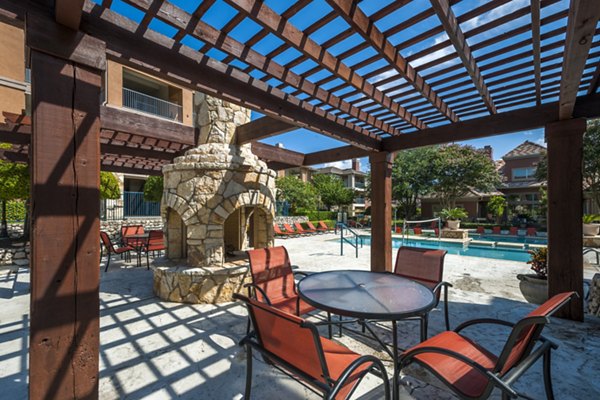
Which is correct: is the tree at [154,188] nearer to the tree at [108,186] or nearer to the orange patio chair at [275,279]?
the tree at [108,186]

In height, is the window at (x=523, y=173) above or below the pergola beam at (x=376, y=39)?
above

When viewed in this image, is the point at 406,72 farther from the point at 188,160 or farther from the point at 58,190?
the point at 188,160

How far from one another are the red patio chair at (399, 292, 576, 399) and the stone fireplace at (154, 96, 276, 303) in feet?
11.3

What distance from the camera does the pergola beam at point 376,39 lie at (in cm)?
196

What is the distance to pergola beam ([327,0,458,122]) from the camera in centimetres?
196

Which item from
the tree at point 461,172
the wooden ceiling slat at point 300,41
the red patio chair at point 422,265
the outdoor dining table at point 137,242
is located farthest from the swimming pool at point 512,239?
the outdoor dining table at point 137,242

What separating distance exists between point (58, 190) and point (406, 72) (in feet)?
10.7

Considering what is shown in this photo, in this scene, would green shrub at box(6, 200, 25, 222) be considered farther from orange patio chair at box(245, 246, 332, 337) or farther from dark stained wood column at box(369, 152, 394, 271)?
dark stained wood column at box(369, 152, 394, 271)

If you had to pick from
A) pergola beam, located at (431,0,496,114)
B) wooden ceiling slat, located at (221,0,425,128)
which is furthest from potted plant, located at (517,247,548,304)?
wooden ceiling slat, located at (221,0,425,128)

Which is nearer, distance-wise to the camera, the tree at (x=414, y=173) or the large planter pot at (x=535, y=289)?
the large planter pot at (x=535, y=289)

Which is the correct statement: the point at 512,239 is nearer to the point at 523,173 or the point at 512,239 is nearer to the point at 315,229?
the point at 315,229

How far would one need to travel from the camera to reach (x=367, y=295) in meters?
2.59

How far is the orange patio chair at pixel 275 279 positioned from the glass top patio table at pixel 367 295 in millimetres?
437

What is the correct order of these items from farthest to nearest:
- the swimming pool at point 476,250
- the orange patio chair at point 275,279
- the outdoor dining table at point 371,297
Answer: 1. the swimming pool at point 476,250
2. the orange patio chair at point 275,279
3. the outdoor dining table at point 371,297
